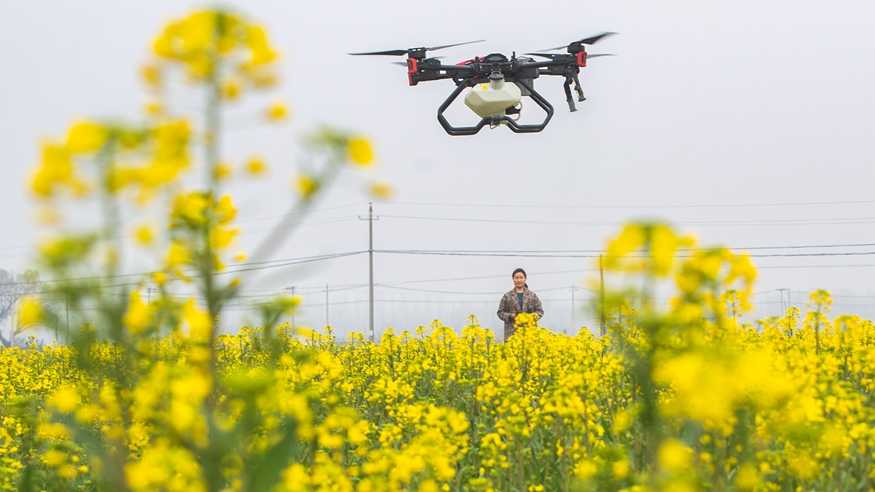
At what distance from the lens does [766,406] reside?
3232 millimetres

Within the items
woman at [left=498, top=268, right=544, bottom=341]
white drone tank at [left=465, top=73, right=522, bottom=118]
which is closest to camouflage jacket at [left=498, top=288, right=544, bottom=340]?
woman at [left=498, top=268, right=544, bottom=341]

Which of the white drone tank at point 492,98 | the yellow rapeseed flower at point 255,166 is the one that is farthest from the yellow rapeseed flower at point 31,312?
the white drone tank at point 492,98

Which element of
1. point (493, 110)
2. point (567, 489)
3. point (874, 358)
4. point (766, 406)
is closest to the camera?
point (766, 406)

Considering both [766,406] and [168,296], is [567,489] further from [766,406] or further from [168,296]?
[168,296]

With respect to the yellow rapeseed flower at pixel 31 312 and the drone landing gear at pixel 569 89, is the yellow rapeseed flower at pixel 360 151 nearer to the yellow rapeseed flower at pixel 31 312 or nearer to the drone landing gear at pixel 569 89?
the yellow rapeseed flower at pixel 31 312

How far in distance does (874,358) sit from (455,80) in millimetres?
10814

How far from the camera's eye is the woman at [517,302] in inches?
515

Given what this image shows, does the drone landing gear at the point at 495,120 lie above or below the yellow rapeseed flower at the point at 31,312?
above

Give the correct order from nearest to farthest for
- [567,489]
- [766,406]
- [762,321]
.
Result: [766,406]
[567,489]
[762,321]

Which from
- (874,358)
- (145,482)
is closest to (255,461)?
(145,482)

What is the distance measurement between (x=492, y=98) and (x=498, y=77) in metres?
0.52

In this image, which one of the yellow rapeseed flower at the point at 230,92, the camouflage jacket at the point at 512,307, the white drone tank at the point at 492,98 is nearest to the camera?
the yellow rapeseed flower at the point at 230,92

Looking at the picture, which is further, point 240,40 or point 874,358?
point 874,358

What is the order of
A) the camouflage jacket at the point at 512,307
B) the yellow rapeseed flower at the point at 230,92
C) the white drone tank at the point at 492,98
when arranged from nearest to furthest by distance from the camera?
the yellow rapeseed flower at the point at 230,92, the camouflage jacket at the point at 512,307, the white drone tank at the point at 492,98
